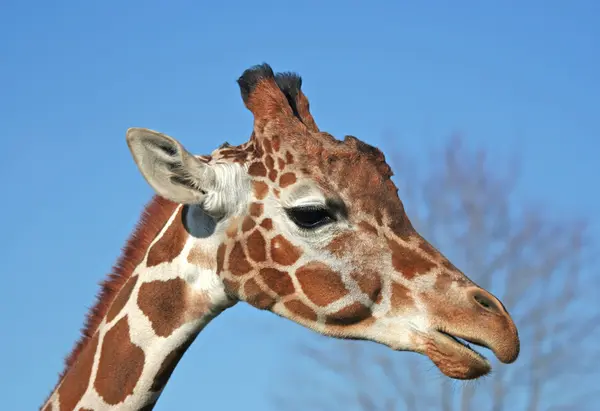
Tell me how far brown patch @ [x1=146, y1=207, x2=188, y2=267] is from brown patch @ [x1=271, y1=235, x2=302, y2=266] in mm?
742

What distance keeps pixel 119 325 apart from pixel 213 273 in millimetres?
826

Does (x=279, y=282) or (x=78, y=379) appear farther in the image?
(x=78, y=379)

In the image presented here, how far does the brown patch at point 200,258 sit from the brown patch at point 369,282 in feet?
3.57

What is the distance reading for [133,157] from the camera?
7.22 metres

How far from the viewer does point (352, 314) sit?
7.14 m

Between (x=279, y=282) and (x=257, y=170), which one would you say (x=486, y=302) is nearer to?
(x=279, y=282)

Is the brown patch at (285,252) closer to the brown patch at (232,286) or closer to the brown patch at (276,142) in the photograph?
the brown patch at (232,286)

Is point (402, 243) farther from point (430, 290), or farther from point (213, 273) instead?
point (213, 273)

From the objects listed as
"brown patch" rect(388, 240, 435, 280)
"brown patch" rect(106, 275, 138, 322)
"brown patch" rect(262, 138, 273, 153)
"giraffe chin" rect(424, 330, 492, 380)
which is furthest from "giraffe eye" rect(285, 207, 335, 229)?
"brown patch" rect(106, 275, 138, 322)

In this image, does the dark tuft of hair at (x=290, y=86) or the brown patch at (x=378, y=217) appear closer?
the brown patch at (x=378, y=217)

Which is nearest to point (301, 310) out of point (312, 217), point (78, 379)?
point (312, 217)

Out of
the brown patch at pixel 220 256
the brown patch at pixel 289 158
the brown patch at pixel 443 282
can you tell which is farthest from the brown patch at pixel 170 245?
the brown patch at pixel 443 282

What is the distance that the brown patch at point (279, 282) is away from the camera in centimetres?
725

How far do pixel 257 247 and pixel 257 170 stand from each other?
2.20 feet
